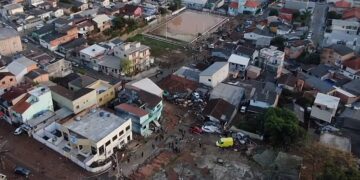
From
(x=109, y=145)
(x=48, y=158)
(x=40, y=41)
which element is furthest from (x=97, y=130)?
(x=40, y=41)

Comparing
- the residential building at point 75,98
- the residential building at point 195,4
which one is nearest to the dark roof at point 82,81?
the residential building at point 75,98

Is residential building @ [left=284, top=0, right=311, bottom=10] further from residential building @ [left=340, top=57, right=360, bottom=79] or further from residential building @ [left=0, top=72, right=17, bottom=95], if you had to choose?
residential building @ [left=0, top=72, right=17, bottom=95]

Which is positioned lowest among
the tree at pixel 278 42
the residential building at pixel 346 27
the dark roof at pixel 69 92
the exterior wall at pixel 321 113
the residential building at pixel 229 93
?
the exterior wall at pixel 321 113

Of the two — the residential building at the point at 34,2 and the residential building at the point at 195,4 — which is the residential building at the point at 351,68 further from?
the residential building at the point at 34,2

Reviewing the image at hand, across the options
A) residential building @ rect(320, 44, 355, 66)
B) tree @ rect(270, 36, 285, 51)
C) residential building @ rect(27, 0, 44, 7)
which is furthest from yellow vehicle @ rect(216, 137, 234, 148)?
residential building @ rect(27, 0, 44, 7)

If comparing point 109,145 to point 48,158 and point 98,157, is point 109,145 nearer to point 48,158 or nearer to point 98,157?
point 98,157

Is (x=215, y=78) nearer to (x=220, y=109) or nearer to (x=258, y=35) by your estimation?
(x=220, y=109)
